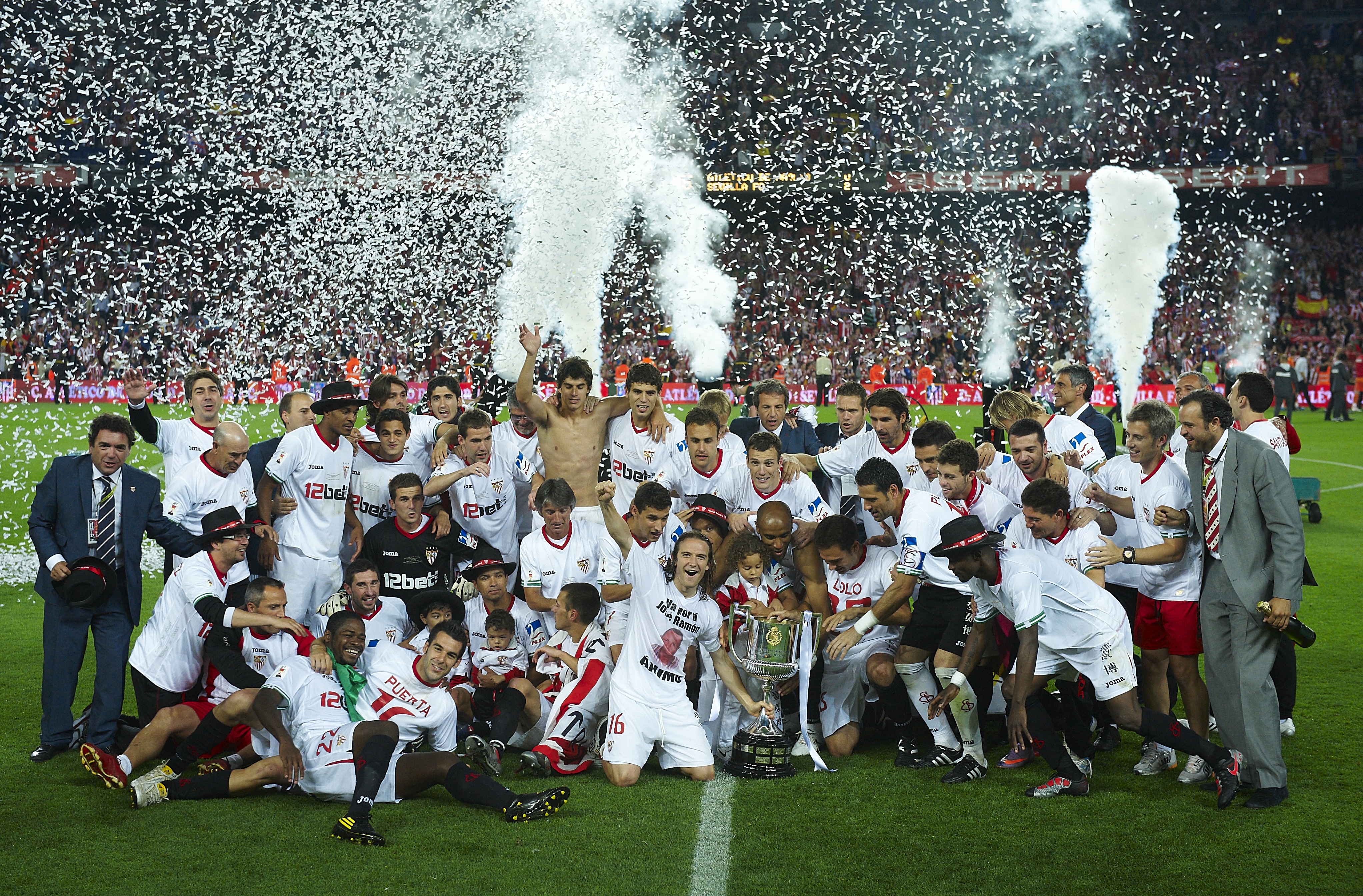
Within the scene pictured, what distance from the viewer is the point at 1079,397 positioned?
8.36 m

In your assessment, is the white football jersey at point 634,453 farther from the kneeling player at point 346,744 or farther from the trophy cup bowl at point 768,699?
the kneeling player at point 346,744

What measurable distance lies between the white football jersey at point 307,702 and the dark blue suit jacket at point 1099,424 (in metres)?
5.37

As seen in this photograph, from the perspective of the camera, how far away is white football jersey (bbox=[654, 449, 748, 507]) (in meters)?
7.59

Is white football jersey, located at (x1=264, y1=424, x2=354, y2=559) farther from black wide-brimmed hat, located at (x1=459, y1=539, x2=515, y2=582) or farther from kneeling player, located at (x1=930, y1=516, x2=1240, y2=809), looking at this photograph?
kneeling player, located at (x1=930, y1=516, x2=1240, y2=809)

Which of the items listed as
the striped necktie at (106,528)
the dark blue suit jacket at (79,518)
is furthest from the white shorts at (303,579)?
the striped necktie at (106,528)

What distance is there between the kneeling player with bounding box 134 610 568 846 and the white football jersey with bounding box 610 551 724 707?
2.71 ft

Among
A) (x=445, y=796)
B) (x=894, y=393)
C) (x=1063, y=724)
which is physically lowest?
(x=445, y=796)

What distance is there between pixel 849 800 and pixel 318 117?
2560 cm

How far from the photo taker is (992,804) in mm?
5715

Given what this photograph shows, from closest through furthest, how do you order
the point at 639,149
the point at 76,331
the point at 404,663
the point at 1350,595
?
1. the point at 404,663
2. the point at 1350,595
3. the point at 639,149
4. the point at 76,331

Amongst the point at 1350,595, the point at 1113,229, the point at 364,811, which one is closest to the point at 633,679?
the point at 364,811

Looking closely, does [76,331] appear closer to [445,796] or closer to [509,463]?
[509,463]

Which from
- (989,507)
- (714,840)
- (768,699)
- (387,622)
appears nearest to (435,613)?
(387,622)

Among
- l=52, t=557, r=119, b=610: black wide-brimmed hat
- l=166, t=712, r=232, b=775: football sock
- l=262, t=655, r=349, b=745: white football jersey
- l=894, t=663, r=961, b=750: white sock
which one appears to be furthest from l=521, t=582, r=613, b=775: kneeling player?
l=52, t=557, r=119, b=610: black wide-brimmed hat
